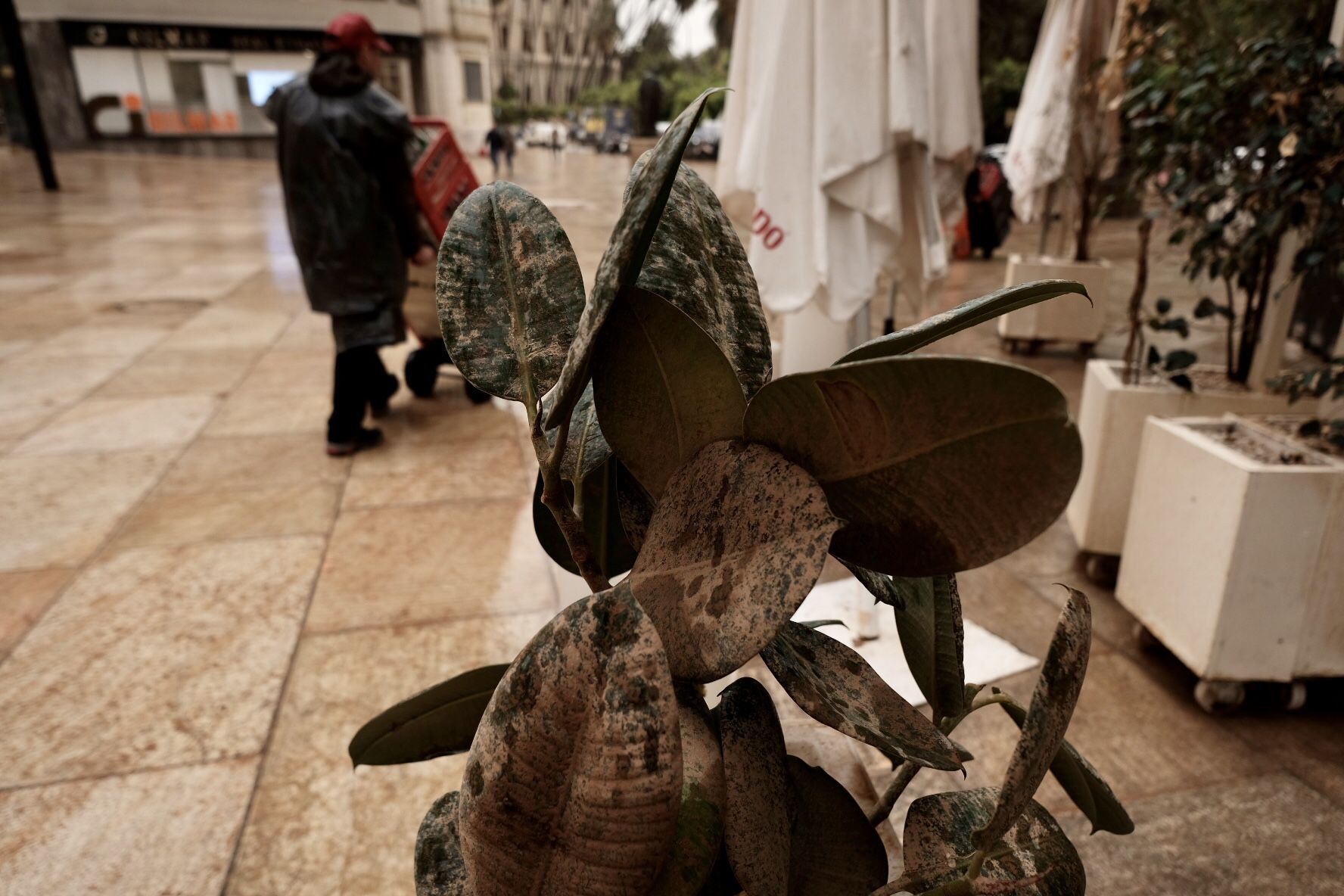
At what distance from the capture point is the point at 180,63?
77.2 ft

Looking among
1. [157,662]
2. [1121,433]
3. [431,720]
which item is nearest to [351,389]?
[157,662]

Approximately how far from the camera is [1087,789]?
0.59 meters

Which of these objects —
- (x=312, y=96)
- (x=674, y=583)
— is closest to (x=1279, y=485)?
(x=674, y=583)

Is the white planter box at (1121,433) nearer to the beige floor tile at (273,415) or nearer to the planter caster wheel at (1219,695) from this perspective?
the planter caster wheel at (1219,695)

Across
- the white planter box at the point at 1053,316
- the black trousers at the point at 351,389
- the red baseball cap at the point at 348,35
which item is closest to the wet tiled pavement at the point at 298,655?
the black trousers at the point at 351,389

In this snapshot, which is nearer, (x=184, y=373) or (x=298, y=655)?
(x=298, y=655)

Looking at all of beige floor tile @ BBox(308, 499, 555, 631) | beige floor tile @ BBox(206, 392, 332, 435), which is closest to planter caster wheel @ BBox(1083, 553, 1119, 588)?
beige floor tile @ BBox(308, 499, 555, 631)

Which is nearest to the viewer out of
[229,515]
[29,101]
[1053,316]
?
[229,515]

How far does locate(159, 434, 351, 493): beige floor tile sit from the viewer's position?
334cm

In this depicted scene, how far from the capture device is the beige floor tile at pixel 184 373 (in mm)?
4449

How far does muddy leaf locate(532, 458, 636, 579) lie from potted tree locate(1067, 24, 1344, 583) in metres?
2.16

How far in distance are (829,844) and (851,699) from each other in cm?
15

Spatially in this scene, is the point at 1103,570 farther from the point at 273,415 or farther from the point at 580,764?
the point at 273,415

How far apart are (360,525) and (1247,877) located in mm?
2688
